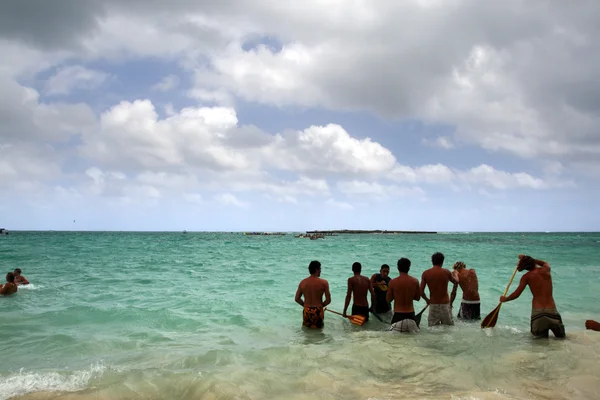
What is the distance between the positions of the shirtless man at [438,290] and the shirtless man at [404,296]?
23.5 inches

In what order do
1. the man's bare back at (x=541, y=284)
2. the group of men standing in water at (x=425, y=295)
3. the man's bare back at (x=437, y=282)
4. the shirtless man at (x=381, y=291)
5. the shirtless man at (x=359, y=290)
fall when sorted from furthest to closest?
the shirtless man at (x=381, y=291) → the shirtless man at (x=359, y=290) → the man's bare back at (x=437, y=282) → the group of men standing in water at (x=425, y=295) → the man's bare back at (x=541, y=284)

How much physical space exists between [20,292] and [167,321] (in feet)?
25.1

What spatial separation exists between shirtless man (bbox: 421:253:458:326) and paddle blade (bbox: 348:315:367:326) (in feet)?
4.87

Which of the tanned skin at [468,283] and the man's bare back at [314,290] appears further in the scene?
the tanned skin at [468,283]

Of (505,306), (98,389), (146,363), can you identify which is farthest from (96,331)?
(505,306)

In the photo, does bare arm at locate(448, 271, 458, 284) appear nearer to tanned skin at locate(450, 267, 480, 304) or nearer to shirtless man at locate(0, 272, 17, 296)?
tanned skin at locate(450, 267, 480, 304)

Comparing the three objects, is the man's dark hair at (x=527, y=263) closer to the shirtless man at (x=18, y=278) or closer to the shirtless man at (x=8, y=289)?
the shirtless man at (x=8, y=289)

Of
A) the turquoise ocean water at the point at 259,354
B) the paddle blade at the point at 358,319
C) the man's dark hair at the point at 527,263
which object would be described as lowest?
the turquoise ocean water at the point at 259,354

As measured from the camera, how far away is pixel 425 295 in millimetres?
8578

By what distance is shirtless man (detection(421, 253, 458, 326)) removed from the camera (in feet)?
27.7

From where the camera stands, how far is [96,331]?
910 cm

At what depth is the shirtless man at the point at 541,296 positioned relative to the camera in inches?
286

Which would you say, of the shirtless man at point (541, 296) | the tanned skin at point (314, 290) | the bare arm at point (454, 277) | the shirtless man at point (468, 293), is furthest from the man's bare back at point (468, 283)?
the tanned skin at point (314, 290)

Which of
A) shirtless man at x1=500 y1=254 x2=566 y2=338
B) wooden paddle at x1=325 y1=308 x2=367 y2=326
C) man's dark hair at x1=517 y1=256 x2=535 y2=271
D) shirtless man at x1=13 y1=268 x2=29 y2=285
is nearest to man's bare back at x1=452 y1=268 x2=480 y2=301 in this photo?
shirtless man at x1=500 y1=254 x2=566 y2=338
